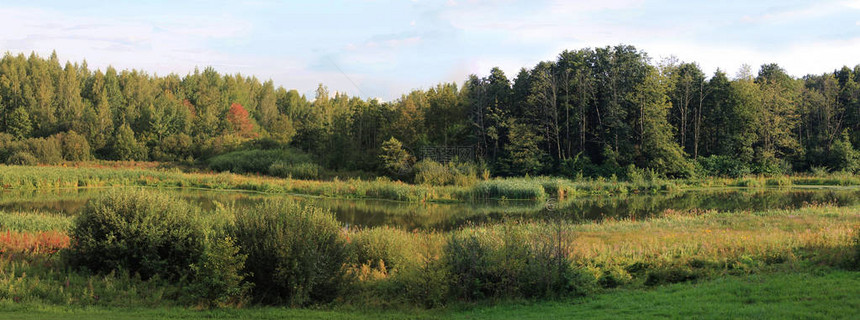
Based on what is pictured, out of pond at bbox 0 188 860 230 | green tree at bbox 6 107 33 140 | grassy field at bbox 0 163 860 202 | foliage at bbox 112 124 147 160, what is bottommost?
pond at bbox 0 188 860 230

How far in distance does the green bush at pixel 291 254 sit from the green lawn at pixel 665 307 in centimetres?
79

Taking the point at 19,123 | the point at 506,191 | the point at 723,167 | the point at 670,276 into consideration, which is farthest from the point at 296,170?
the point at 670,276

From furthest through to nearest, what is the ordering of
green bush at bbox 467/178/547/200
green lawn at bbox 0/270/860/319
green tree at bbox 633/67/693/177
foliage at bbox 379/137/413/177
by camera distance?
foliage at bbox 379/137/413/177 → green tree at bbox 633/67/693/177 → green bush at bbox 467/178/547/200 → green lawn at bbox 0/270/860/319

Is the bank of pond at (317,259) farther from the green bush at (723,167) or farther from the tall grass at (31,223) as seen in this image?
the green bush at (723,167)

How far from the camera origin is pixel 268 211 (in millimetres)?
10445

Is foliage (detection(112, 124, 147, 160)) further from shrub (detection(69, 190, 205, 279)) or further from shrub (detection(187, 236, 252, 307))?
shrub (detection(187, 236, 252, 307))

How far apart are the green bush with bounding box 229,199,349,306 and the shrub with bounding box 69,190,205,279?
1.94 m

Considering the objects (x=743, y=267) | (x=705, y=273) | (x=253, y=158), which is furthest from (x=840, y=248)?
(x=253, y=158)

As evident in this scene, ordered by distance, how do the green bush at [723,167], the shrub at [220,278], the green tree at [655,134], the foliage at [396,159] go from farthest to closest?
the foliage at [396,159], the green bush at [723,167], the green tree at [655,134], the shrub at [220,278]

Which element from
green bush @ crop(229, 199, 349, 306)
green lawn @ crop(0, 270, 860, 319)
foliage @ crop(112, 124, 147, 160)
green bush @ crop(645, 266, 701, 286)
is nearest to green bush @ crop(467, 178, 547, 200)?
green bush @ crop(645, 266, 701, 286)

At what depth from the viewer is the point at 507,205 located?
30594 mm

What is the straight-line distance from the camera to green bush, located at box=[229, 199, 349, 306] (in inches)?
381

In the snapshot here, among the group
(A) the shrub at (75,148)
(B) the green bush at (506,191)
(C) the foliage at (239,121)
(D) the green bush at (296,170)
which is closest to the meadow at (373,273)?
(B) the green bush at (506,191)

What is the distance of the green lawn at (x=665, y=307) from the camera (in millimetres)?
7148
